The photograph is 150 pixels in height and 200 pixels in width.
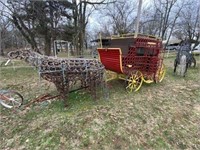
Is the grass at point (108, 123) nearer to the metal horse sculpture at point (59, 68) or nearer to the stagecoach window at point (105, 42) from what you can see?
the metal horse sculpture at point (59, 68)

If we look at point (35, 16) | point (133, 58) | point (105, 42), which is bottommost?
point (133, 58)

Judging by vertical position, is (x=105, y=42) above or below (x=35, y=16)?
below

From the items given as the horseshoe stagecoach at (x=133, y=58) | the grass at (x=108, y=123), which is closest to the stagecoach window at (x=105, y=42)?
the horseshoe stagecoach at (x=133, y=58)

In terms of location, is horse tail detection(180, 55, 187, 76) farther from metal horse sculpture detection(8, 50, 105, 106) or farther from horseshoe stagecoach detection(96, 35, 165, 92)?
metal horse sculpture detection(8, 50, 105, 106)

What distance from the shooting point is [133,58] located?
5352 mm

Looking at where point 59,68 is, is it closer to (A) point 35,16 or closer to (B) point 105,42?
(B) point 105,42

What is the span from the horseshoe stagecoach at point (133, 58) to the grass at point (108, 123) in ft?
2.11

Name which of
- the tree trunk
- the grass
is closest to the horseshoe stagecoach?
the grass

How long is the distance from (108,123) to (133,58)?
8.10ft

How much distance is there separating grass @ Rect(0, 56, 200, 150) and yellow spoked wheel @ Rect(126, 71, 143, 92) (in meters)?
0.36

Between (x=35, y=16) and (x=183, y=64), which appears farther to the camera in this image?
(x=35, y=16)

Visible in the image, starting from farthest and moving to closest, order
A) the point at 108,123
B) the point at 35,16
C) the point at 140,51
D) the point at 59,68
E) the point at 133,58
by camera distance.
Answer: the point at 35,16
the point at 140,51
the point at 133,58
the point at 59,68
the point at 108,123

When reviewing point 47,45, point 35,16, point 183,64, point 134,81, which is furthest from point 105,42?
point 47,45

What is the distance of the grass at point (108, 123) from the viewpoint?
10.1ft
